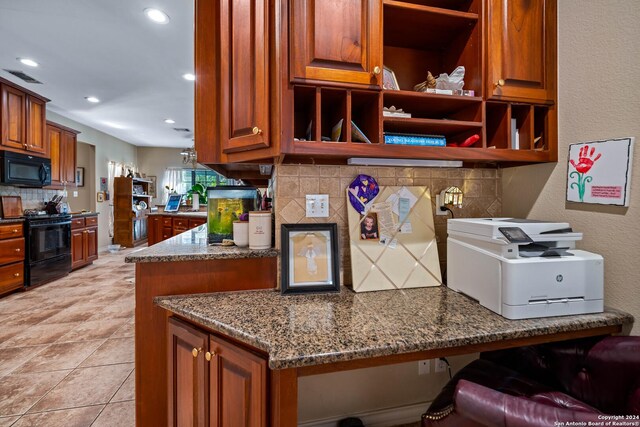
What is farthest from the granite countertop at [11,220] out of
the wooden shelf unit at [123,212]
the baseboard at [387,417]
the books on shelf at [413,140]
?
the books on shelf at [413,140]

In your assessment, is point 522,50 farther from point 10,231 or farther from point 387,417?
point 10,231

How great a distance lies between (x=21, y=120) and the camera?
13.0 ft

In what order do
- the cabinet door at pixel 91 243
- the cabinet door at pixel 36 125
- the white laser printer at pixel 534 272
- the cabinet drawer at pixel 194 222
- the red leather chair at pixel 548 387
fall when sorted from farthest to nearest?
the cabinet door at pixel 91 243, the cabinet drawer at pixel 194 222, the cabinet door at pixel 36 125, the white laser printer at pixel 534 272, the red leather chair at pixel 548 387

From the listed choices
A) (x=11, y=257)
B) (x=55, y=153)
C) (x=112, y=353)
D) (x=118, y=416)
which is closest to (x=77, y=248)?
(x=11, y=257)

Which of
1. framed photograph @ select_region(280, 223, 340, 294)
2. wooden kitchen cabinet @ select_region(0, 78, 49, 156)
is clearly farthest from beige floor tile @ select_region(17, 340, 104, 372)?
wooden kitchen cabinet @ select_region(0, 78, 49, 156)

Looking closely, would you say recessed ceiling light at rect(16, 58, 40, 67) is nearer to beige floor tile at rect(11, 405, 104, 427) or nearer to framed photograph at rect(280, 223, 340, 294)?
beige floor tile at rect(11, 405, 104, 427)

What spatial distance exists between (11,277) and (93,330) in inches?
75.6

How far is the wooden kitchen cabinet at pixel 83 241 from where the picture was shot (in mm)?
4882

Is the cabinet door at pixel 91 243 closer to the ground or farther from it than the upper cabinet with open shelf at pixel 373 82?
closer to the ground

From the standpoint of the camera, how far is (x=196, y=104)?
56.0 inches

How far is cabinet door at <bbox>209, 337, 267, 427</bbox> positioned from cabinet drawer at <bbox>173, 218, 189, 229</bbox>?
12.7 feet

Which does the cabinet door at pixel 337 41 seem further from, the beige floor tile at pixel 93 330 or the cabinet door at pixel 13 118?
the cabinet door at pixel 13 118

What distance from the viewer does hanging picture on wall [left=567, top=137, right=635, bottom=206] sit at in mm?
1172

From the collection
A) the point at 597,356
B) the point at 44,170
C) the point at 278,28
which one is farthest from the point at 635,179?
the point at 44,170
